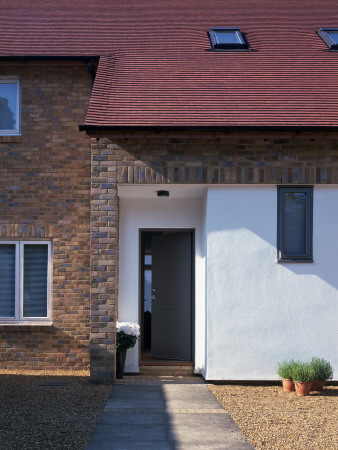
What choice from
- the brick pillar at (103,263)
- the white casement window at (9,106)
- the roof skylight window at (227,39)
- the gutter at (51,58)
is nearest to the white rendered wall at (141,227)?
the brick pillar at (103,263)

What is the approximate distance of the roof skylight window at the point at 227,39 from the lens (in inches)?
489

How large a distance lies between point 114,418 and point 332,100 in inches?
242

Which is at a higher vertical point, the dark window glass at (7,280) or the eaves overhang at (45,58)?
the eaves overhang at (45,58)

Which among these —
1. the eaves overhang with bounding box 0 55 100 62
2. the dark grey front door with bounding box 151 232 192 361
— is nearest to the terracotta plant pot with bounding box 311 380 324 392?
the dark grey front door with bounding box 151 232 192 361

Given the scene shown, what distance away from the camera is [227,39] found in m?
12.8

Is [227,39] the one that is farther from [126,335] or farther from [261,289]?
[126,335]

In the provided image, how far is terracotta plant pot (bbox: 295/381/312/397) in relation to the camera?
9.05 metres

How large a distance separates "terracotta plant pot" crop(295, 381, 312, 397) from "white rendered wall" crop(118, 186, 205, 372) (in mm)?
2040

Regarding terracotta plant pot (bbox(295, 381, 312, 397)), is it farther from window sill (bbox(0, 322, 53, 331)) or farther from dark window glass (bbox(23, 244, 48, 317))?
dark window glass (bbox(23, 244, 48, 317))

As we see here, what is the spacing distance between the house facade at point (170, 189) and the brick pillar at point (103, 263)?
22mm

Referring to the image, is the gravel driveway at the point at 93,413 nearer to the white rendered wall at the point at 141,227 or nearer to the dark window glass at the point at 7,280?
the white rendered wall at the point at 141,227

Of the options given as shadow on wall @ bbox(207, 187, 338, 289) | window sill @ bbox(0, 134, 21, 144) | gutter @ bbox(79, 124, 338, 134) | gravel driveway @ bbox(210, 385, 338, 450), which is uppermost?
window sill @ bbox(0, 134, 21, 144)

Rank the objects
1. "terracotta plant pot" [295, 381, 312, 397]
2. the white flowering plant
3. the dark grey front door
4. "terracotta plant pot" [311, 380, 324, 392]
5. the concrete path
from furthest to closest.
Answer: the dark grey front door → the white flowering plant → "terracotta plant pot" [311, 380, 324, 392] → "terracotta plant pot" [295, 381, 312, 397] → the concrete path

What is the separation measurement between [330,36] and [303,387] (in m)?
7.32
